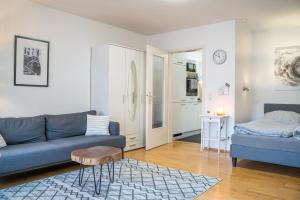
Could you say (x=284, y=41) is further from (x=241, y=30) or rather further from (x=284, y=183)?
(x=284, y=183)

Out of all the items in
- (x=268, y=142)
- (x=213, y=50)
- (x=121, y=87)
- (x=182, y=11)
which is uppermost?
(x=182, y=11)

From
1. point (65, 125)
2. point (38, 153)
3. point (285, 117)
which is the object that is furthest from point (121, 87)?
point (285, 117)

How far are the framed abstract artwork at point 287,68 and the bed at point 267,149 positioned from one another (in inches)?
88.6

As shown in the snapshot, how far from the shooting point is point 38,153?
117 inches

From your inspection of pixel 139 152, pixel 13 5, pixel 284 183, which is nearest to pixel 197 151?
pixel 139 152

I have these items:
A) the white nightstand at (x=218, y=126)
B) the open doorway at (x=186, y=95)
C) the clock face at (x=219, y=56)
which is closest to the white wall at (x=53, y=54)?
the open doorway at (x=186, y=95)

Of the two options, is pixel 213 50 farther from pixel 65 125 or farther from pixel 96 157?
pixel 96 157

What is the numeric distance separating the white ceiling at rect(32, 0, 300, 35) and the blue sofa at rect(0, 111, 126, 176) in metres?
1.79

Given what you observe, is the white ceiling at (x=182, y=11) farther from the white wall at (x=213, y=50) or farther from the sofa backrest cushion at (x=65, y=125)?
the sofa backrest cushion at (x=65, y=125)

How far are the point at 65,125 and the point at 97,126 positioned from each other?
509 millimetres

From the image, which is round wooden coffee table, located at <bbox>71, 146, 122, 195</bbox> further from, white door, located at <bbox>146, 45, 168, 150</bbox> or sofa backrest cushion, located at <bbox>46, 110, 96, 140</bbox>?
white door, located at <bbox>146, 45, 168, 150</bbox>

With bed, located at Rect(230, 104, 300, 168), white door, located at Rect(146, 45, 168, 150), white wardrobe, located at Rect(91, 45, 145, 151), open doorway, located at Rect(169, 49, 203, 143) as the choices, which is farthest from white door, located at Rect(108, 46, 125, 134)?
bed, located at Rect(230, 104, 300, 168)

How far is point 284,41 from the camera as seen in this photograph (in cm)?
524

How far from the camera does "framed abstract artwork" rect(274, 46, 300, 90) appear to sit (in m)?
5.10
